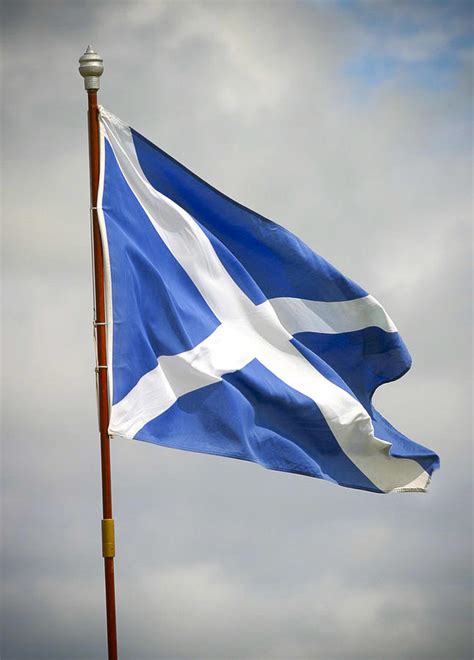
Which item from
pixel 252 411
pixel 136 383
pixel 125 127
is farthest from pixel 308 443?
pixel 125 127

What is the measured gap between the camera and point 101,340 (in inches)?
1198

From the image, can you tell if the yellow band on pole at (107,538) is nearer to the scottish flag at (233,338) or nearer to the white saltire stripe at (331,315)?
the scottish flag at (233,338)

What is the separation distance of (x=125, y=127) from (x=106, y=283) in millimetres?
3275

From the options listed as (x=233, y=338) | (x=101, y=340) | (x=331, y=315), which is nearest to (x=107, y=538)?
(x=101, y=340)

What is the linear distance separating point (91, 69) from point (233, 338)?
5.68m

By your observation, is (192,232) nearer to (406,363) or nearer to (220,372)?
(220,372)

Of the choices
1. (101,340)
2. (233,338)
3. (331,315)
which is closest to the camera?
(101,340)

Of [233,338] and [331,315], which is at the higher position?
[331,315]

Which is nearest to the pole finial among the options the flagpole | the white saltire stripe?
the flagpole

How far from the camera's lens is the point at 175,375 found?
31.5m

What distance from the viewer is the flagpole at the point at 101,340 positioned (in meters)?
30.2

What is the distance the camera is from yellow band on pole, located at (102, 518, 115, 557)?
100 feet

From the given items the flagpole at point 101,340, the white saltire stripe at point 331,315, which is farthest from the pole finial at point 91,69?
the white saltire stripe at point 331,315

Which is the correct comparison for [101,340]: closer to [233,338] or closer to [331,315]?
[233,338]
